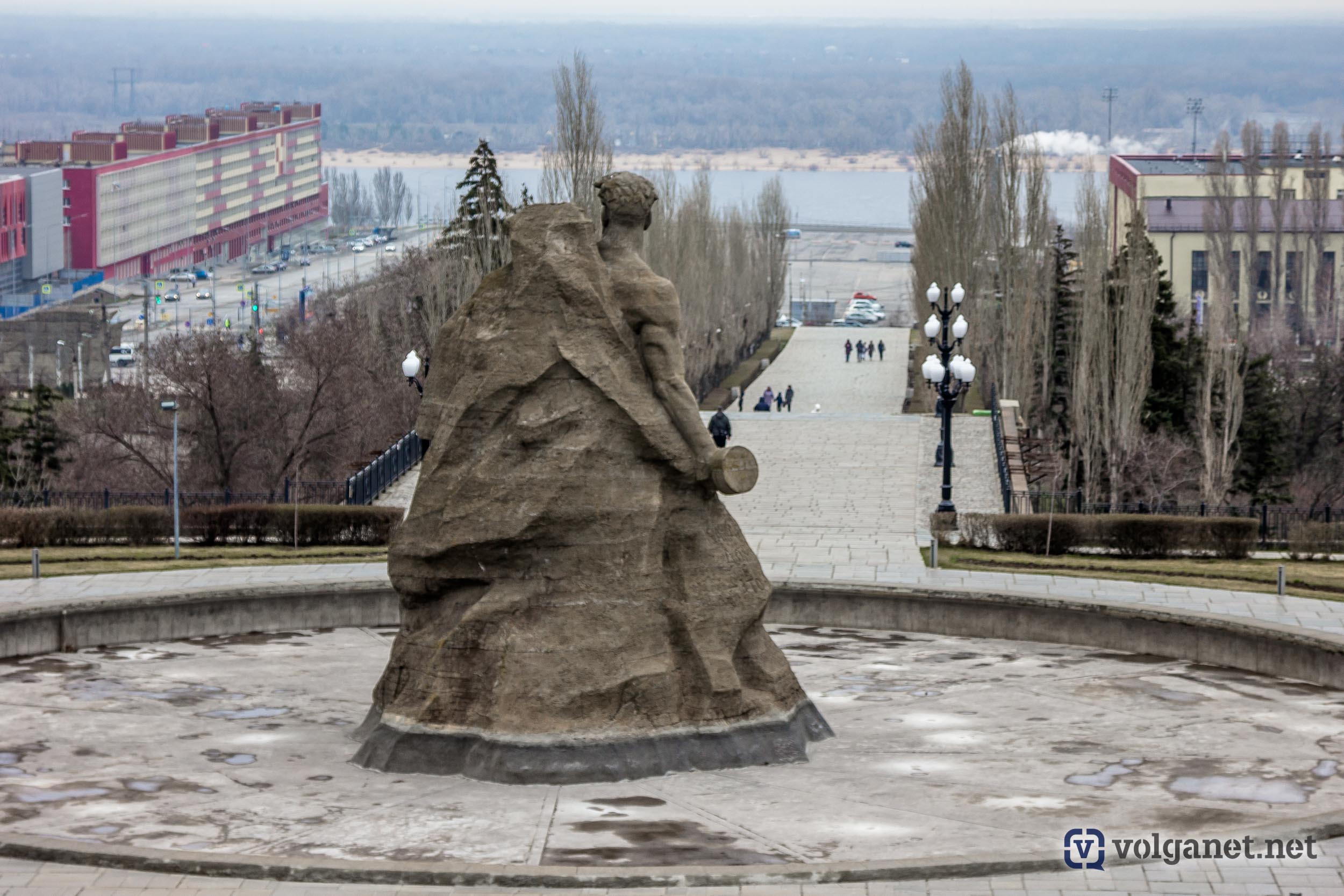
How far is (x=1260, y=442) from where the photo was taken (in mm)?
49188

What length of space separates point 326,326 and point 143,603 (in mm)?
36470

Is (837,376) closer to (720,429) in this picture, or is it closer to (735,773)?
(720,429)

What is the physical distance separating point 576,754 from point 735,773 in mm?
1254

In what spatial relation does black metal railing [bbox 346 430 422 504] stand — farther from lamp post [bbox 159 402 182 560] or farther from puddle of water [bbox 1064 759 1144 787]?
puddle of water [bbox 1064 759 1144 787]

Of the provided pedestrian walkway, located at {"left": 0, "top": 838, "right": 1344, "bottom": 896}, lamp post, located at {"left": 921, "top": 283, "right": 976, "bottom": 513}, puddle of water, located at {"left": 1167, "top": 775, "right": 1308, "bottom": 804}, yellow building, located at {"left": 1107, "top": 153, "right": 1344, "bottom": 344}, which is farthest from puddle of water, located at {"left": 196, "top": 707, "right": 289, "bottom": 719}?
yellow building, located at {"left": 1107, "top": 153, "right": 1344, "bottom": 344}

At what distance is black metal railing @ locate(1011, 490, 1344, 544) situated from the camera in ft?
99.5

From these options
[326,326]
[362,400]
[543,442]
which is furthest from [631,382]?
[326,326]

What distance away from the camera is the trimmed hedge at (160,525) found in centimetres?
2688

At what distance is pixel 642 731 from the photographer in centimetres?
1438

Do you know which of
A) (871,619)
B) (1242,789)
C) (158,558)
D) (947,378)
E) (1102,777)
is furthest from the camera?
(947,378)

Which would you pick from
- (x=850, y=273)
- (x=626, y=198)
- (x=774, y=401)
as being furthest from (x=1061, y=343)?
(x=850, y=273)

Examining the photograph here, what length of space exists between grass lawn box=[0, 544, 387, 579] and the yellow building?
198ft

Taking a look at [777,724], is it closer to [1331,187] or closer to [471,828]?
[471,828]

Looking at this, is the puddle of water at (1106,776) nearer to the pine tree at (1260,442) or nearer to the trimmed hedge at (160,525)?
the trimmed hedge at (160,525)
